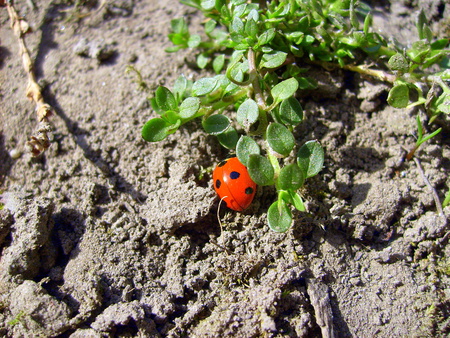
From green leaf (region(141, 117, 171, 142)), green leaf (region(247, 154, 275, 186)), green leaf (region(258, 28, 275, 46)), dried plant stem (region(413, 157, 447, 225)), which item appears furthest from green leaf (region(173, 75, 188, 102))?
dried plant stem (region(413, 157, 447, 225))

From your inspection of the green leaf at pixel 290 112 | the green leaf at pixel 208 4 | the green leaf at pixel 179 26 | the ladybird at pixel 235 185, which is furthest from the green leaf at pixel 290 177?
the green leaf at pixel 179 26

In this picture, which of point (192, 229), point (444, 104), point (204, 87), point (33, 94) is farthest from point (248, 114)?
point (33, 94)

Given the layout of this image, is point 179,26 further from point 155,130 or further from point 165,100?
point 155,130

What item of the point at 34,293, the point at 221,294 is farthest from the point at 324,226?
the point at 34,293

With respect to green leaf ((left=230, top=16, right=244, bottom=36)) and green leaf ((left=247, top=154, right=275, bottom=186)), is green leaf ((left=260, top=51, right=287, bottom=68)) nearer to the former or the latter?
green leaf ((left=230, top=16, right=244, bottom=36))

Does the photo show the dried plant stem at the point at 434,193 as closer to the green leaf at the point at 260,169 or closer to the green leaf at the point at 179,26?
the green leaf at the point at 260,169
